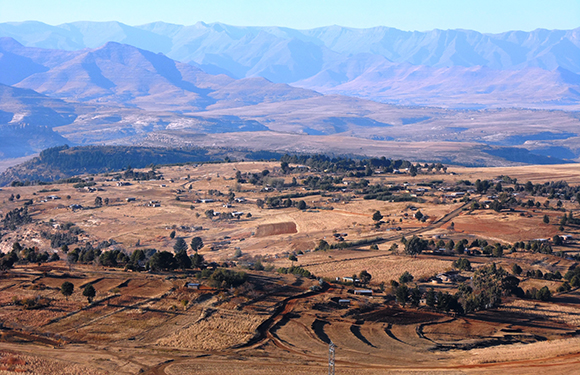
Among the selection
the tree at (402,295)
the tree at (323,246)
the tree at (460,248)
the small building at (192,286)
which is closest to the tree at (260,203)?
the tree at (323,246)

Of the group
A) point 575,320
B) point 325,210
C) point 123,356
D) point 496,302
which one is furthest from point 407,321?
point 325,210

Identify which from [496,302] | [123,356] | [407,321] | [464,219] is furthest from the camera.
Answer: [464,219]

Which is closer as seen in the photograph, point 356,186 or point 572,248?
point 572,248

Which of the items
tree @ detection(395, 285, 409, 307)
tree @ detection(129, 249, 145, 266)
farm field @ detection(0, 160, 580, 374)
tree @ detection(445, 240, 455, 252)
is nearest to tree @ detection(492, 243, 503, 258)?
farm field @ detection(0, 160, 580, 374)

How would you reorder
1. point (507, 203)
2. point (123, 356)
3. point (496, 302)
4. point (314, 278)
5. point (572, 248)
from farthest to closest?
point (507, 203), point (572, 248), point (314, 278), point (496, 302), point (123, 356)

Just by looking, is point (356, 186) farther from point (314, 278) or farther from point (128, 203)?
point (314, 278)

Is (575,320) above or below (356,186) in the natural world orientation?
below

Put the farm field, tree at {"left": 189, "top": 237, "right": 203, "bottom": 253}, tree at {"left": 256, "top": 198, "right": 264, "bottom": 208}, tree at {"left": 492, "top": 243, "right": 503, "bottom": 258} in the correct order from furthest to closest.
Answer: tree at {"left": 256, "top": 198, "right": 264, "bottom": 208}
tree at {"left": 189, "top": 237, "right": 203, "bottom": 253}
tree at {"left": 492, "top": 243, "right": 503, "bottom": 258}
the farm field

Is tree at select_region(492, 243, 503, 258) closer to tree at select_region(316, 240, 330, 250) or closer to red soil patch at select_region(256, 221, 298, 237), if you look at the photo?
tree at select_region(316, 240, 330, 250)
